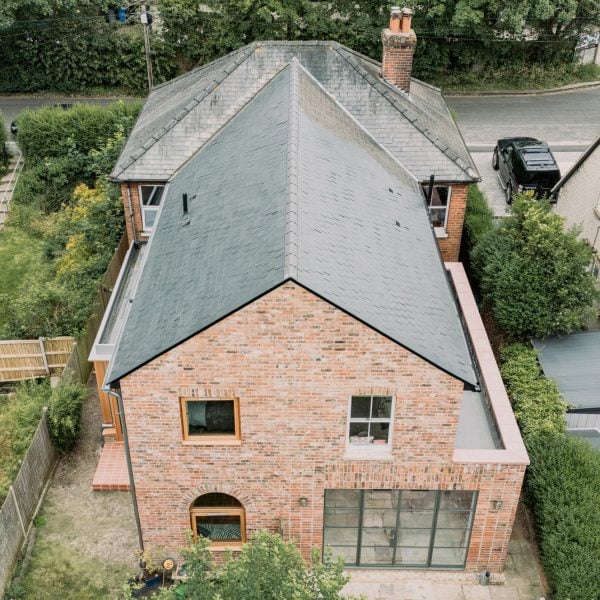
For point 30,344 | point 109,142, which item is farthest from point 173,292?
point 109,142

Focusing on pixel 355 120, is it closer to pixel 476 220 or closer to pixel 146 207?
pixel 476 220

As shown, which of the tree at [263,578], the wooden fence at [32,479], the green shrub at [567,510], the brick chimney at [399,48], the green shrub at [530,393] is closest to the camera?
the tree at [263,578]

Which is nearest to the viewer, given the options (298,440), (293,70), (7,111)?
(298,440)

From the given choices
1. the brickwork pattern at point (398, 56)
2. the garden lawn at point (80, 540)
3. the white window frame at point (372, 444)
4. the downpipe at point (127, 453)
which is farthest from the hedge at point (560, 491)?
the brickwork pattern at point (398, 56)

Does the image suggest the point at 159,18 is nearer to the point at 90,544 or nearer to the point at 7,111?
the point at 7,111

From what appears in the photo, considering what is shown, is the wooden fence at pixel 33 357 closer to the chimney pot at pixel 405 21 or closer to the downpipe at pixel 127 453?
the downpipe at pixel 127 453
